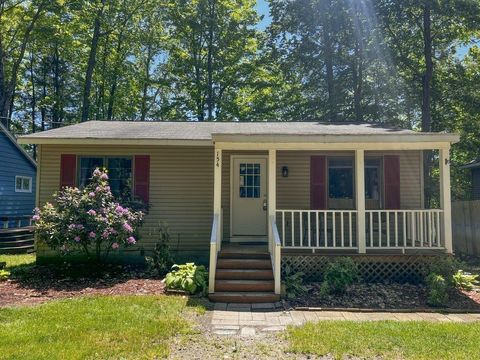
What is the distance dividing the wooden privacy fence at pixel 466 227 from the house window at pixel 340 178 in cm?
443

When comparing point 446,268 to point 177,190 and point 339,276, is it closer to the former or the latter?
point 339,276

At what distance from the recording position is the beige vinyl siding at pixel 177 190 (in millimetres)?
8914

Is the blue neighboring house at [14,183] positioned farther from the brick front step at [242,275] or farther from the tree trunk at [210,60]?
the brick front step at [242,275]

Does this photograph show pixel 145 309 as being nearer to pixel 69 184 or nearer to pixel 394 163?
pixel 69 184

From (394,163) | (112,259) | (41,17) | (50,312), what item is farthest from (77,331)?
(41,17)

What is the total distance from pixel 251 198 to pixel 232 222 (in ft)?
2.39

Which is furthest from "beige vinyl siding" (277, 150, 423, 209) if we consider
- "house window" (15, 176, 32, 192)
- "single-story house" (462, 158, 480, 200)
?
"house window" (15, 176, 32, 192)

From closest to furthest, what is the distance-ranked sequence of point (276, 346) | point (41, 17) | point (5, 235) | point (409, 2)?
point (276, 346), point (5, 235), point (409, 2), point (41, 17)

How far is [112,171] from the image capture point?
29.4 feet

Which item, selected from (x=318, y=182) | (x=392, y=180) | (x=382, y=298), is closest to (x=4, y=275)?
(x=318, y=182)

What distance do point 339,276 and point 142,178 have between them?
4.98 meters

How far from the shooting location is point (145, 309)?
18.2 ft

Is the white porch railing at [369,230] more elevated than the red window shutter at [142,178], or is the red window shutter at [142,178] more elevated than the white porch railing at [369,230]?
the red window shutter at [142,178]

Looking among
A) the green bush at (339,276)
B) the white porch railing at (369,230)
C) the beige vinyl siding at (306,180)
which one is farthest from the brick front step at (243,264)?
the beige vinyl siding at (306,180)
